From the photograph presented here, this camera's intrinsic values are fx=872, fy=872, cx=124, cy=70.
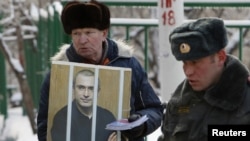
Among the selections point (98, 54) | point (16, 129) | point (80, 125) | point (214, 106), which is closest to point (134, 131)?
point (80, 125)

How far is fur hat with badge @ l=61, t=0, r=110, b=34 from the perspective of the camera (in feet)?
12.3

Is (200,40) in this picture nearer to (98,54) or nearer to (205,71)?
(205,71)

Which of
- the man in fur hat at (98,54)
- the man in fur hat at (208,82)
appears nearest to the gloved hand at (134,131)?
the man in fur hat at (98,54)

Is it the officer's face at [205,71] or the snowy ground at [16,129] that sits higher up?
the officer's face at [205,71]

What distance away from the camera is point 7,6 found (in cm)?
1502

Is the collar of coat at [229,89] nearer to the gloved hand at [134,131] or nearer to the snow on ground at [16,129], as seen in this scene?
the gloved hand at [134,131]

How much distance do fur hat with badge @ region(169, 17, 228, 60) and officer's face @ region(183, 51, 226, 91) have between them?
0.02m

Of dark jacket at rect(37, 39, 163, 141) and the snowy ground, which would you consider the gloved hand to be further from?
the snowy ground

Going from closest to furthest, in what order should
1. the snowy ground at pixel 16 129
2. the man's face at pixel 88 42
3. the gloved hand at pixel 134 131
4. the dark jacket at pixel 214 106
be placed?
the dark jacket at pixel 214 106 → the gloved hand at pixel 134 131 → the man's face at pixel 88 42 → the snowy ground at pixel 16 129

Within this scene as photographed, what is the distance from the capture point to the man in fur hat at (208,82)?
3.13 m

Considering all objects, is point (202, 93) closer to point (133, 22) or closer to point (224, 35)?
point (224, 35)

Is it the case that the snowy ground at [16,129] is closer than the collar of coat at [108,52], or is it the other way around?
the collar of coat at [108,52]

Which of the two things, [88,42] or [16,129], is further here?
[16,129]

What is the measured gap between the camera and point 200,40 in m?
3.18
